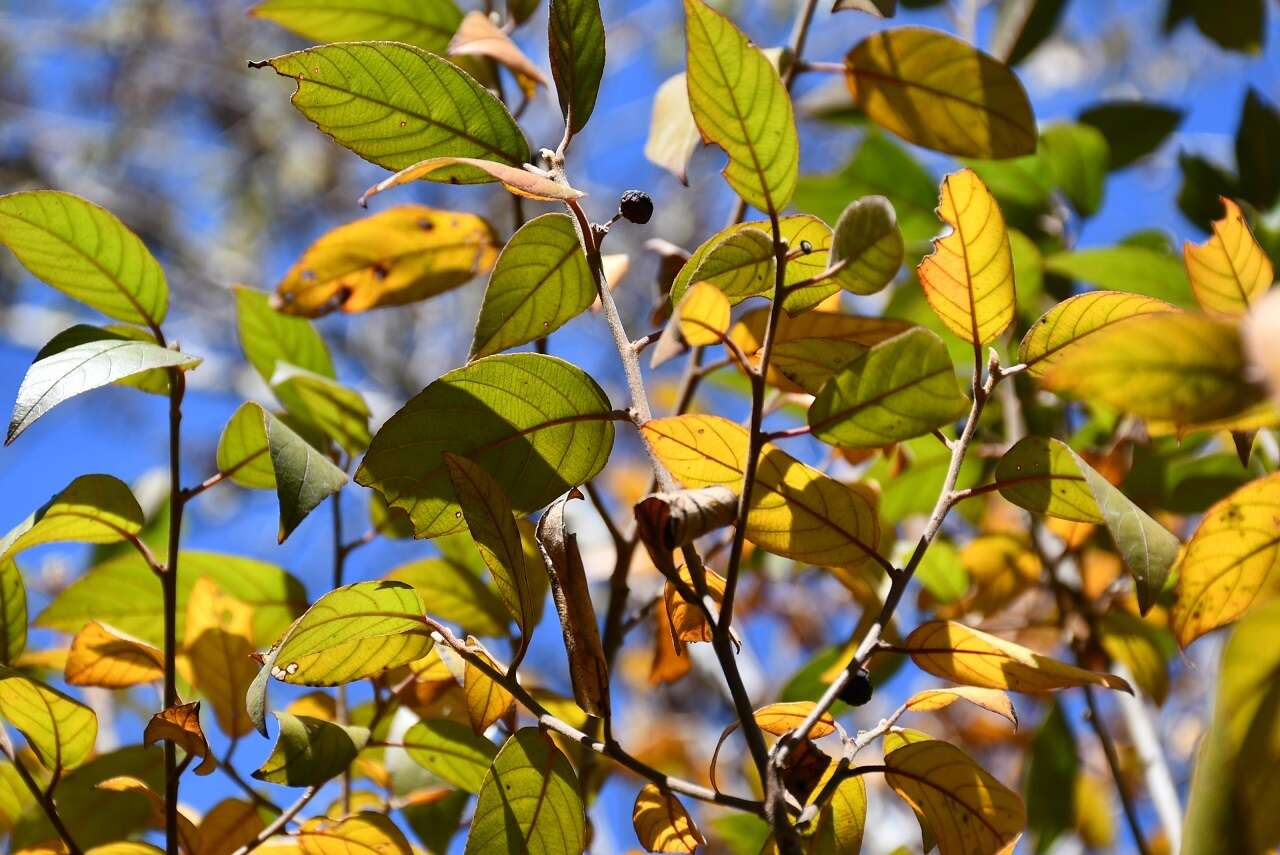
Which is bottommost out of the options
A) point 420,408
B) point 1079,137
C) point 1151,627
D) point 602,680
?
point 1151,627

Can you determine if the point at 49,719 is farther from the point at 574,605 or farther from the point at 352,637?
the point at 574,605

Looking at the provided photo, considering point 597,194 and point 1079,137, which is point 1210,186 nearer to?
point 1079,137

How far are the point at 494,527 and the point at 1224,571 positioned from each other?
1.35 ft

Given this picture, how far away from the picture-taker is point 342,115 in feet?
2.16

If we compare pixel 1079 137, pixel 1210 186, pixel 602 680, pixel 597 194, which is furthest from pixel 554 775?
pixel 597 194

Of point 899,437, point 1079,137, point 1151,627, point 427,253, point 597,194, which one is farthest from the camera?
point 597,194

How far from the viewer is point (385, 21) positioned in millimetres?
994

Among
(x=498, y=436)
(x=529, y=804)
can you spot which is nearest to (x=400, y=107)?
(x=498, y=436)

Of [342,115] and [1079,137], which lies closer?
[342,115]

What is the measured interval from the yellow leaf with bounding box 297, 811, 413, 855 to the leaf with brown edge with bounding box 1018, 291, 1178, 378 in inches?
19.5

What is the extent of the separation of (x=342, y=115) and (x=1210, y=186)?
4.05ft

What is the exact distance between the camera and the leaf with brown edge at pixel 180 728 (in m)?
0.65

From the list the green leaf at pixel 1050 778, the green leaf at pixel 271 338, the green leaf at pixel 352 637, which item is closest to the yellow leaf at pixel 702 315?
the green leaf at pixel 352 637

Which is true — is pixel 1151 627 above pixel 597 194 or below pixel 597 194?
above
